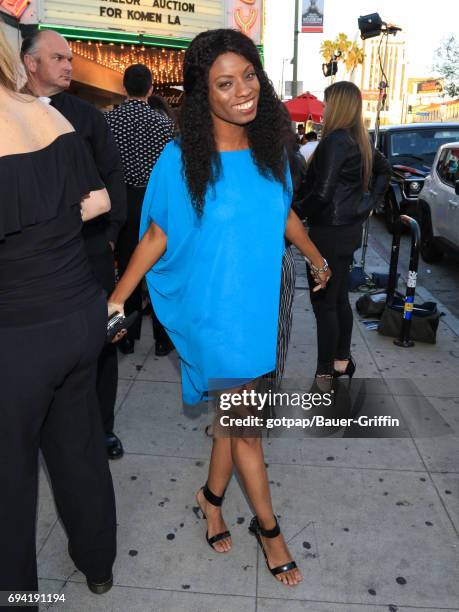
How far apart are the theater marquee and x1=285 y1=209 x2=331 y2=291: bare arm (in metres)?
7.39

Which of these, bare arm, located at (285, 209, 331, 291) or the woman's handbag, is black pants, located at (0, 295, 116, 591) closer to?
bare arm, located at (285, 209, 331, 291)

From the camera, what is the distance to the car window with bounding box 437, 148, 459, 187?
26.9ft

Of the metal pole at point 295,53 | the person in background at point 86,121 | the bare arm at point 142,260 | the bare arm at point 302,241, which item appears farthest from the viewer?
the metal pole at point 295,53

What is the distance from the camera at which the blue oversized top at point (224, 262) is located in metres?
2.04

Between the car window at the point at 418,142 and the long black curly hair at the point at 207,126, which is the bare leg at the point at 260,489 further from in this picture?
the car window at the point at 418,142

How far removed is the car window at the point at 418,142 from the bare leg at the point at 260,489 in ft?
35.4

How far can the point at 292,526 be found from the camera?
2.69 meters

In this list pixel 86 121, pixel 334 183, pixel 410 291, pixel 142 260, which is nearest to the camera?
pixel 142 260

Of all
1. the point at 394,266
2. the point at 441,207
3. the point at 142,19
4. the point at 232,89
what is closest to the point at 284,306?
the point at 232,89

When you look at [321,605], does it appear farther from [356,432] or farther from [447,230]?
[447,230]

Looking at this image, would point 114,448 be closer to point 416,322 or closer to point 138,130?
point 138,130

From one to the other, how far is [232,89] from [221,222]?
47 centimetres

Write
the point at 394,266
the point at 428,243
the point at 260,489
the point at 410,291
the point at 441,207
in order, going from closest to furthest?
the point at 260,489
the point at 410,291
the point at 394,266
the point at 441,207
the point at 428,243

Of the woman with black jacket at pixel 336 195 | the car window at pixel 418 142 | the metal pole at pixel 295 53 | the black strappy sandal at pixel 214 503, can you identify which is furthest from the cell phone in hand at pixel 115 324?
the metal pole at pixel 295 53
